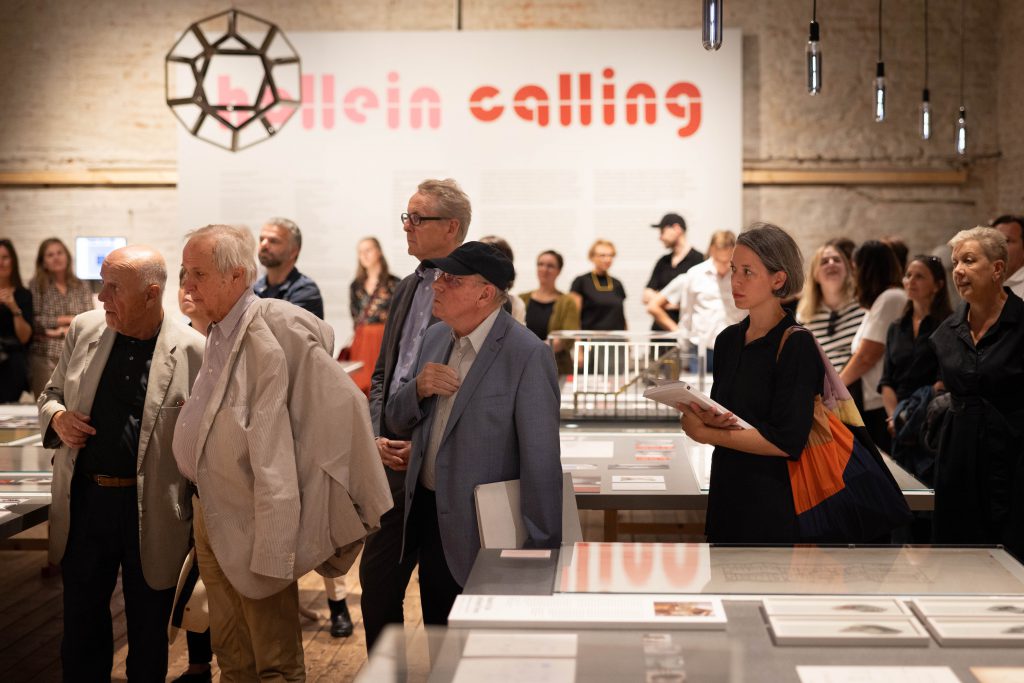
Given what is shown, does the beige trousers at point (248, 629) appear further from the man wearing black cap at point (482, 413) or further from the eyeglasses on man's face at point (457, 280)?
the eyeglasses on man's face at point (457, 280)

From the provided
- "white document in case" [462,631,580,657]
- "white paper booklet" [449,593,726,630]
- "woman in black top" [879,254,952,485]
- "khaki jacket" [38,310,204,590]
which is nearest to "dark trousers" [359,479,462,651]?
"khaki jacket" [38,310,204,590]

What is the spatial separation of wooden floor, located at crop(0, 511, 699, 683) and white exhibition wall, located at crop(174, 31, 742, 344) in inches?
198

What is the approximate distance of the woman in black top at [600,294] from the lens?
9953mm

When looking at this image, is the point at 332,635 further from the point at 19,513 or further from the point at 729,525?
the point at 729,525

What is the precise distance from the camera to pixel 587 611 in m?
2.13

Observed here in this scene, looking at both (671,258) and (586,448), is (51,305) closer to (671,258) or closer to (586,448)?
(671,258)

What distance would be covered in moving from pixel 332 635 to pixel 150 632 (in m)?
1.28

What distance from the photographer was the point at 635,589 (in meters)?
2.26

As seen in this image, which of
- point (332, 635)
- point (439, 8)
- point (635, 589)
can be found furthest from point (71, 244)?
point (635, 589)

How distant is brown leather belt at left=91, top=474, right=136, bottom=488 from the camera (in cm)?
346

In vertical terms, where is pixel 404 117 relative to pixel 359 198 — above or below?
above

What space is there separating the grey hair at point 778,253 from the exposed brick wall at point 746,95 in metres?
8.16

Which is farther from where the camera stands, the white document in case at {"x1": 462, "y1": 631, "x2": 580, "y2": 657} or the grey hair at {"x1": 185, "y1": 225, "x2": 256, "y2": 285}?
the grey hair at {"x1": 185, "y1": 225, "x2": 256, "y2": 285}

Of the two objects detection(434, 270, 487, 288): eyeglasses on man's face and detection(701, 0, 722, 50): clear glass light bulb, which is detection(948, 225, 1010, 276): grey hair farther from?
detection(434, 270, 487, 288): eyeglasses on man's face
